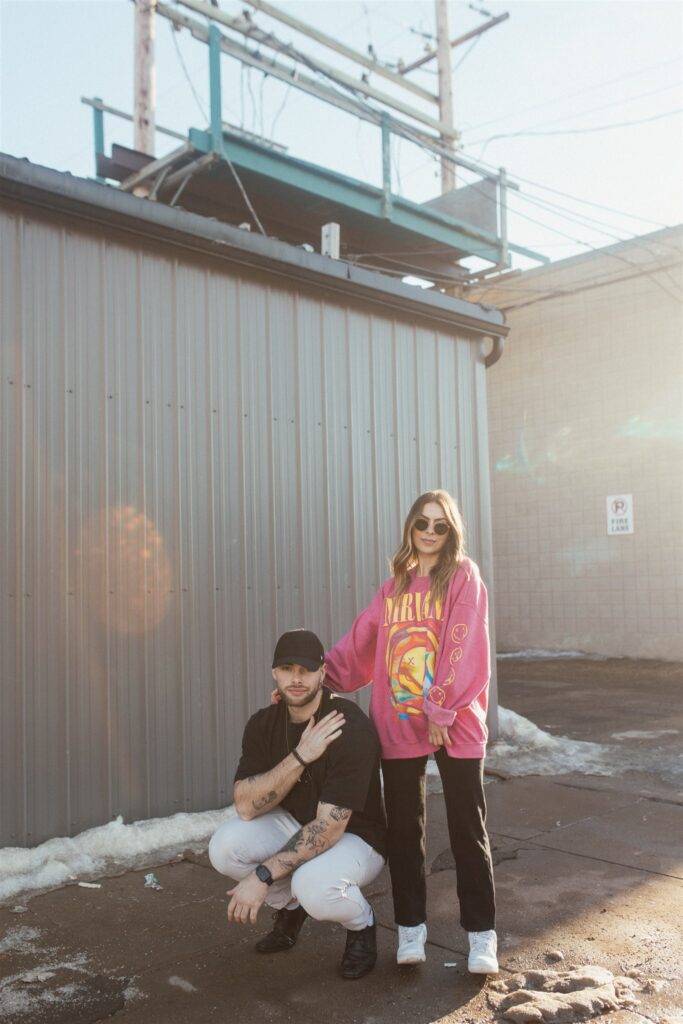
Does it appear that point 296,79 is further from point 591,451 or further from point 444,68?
point 591,451

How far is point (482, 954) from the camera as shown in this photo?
10.3 feet

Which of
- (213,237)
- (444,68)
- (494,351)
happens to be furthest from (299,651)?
(444,68)

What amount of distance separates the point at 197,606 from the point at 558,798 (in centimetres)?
255

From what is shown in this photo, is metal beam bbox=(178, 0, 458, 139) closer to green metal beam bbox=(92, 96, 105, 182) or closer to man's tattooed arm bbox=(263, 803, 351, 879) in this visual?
green metal beam bbox=(92, 96, 105, 182)

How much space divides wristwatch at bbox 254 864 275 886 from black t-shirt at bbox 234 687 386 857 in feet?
0.96

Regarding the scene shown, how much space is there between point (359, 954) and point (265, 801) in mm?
641

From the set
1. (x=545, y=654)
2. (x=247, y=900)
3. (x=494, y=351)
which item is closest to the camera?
(x=247, y=900)

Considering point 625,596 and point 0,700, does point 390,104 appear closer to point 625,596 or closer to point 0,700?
point 625,596

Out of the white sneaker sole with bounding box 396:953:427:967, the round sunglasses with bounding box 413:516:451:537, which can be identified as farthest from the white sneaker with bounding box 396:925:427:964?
the round sunglasses with bounding box 413:516:451:537

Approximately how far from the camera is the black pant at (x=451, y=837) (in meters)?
3.20

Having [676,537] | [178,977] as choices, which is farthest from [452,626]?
[676,537]

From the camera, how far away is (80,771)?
466 cm

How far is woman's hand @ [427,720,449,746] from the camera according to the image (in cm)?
318

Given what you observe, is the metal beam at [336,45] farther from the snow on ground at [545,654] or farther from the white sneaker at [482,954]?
the white sneaker at [482,954]
